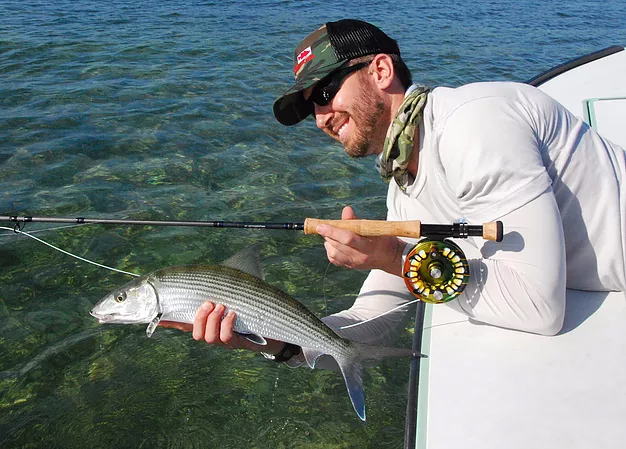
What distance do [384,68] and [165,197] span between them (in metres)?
4.09

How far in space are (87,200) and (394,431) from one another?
13.7ft

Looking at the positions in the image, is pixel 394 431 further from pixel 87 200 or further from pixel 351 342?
pixel 87 200

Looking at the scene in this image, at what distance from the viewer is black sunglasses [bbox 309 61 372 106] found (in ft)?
10.2

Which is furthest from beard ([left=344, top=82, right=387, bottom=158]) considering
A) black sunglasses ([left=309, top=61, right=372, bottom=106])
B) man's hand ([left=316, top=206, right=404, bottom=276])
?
man's hand ([left=316, top=206, right=404, bottom=276])

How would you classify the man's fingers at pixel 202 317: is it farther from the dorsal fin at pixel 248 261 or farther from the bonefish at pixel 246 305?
the dorsal fin at pixel 248 261

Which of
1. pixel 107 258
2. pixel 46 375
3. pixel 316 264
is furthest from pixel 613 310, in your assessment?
pixel 107 258

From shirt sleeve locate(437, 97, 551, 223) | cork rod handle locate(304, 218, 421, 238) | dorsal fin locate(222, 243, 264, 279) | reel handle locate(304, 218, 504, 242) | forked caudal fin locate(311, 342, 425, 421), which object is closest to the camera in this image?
shirt sleeve locate(437, 97, 551, 223)

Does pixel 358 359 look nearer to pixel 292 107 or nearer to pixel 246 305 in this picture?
pixel 246 305

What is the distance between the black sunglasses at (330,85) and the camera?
123 inches

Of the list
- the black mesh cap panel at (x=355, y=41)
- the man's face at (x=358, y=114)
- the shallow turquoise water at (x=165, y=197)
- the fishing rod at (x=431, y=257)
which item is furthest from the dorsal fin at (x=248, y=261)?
the shallow turquoise water at (x=165, y=197)

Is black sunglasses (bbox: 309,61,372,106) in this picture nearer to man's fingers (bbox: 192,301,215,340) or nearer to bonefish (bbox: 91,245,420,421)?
bonefish (bbox: 91,245,420,421)

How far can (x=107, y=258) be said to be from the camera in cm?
557

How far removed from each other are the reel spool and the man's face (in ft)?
2.48

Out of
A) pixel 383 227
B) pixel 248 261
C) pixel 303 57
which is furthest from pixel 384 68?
pixel 248 261
